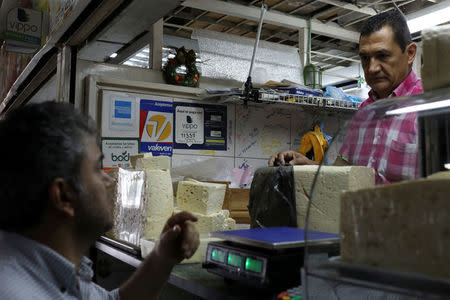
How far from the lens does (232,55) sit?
3.22 m

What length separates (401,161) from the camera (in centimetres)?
103

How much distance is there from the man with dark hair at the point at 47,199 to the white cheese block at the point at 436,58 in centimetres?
86

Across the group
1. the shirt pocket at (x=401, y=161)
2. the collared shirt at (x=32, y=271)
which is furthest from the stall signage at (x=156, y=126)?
the shirt pocket at (x=401, y=161)

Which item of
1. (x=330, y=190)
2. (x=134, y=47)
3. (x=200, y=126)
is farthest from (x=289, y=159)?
(x=134, y=47)

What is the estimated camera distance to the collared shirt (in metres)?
0.85

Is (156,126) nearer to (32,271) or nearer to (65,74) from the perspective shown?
(65,74)

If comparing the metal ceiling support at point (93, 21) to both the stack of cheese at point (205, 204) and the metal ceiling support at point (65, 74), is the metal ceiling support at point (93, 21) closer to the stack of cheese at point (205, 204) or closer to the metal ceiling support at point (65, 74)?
the metal ceiling support at point (65, 74)

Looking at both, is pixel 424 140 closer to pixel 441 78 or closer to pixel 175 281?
pixel 441 78

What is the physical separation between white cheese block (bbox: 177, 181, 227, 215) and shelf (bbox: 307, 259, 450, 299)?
3.37ft

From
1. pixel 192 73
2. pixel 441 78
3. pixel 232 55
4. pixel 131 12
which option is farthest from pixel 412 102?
pixel 232 55

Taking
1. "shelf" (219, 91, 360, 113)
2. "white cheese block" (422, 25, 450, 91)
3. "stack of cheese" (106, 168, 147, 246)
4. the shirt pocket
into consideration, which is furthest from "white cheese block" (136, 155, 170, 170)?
"white cheese block" (422, 25, 450, 91)

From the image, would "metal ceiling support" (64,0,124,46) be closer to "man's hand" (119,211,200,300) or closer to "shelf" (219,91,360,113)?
"shelf" (219,91,360,113)

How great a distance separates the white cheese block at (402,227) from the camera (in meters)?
0.68

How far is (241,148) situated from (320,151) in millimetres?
631
